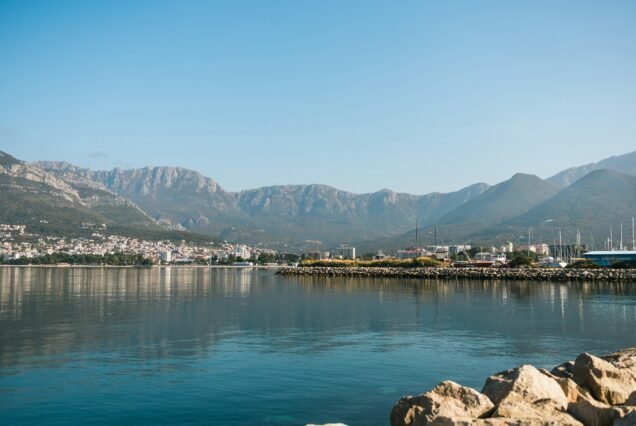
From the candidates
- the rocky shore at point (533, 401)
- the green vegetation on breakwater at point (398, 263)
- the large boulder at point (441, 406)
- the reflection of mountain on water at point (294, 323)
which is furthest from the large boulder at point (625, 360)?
the green vegetation on breakwater at point (398, 263)

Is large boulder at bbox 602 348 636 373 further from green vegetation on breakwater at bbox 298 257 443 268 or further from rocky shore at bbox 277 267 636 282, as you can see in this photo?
green vegetation on breakwater at bbox 298 257 443 268

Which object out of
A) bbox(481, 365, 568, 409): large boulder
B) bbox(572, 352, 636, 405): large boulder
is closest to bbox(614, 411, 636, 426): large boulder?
bbox(481, 365, 568, 409): large boulder

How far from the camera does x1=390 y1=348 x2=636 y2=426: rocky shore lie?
9805 mm

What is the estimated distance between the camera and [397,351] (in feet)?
77.3

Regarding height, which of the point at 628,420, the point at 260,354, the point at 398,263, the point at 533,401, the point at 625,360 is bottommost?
the point at 260,354

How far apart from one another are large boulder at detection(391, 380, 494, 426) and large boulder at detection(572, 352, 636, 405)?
3.15m

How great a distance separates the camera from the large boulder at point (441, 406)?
34.6 feet

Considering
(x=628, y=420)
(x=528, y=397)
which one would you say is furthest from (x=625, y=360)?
(x=628, y=420)

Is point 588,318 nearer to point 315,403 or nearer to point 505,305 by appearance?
point 505,305

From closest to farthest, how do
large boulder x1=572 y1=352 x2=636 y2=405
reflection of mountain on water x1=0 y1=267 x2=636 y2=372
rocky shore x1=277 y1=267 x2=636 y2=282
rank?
large boulder x1=572 y1=352 x2=636 y2=405, reflection of mountain on water x1=0 y1=267 x2=636 y2=372, rocky shore x1=277 y1=267 x2=636 y2=282

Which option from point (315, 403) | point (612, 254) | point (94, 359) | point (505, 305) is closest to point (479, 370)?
point (315, 403)

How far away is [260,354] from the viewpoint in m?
22.8

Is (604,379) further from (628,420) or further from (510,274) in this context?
(510,274)

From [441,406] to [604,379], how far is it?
4.88 m
